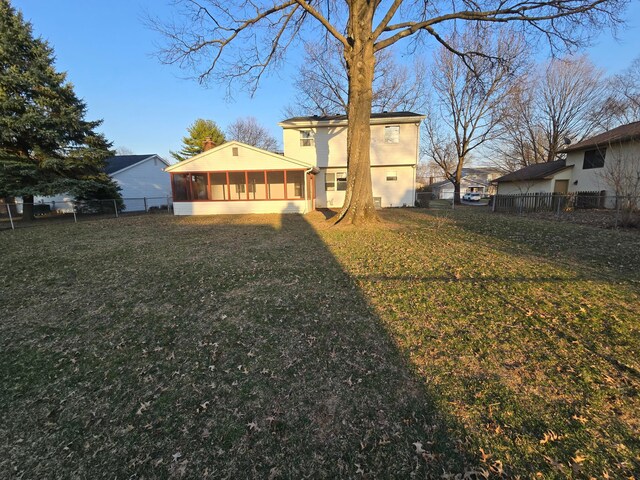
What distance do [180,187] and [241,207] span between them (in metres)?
4.87

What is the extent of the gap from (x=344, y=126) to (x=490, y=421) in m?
19.0

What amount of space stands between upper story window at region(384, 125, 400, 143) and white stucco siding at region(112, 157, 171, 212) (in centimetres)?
1783

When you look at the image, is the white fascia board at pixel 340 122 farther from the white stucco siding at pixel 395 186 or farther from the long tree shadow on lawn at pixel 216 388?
the long tree shadow on lawn at pixel 216 388

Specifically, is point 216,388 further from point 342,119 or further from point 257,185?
point 257,185

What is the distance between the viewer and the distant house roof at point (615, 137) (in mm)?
14216

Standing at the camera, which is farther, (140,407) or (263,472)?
(140,407)

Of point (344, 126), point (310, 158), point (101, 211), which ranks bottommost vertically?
point (101, 211)

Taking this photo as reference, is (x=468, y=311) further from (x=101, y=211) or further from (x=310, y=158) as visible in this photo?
(x=101, y=211)

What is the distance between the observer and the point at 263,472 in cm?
197

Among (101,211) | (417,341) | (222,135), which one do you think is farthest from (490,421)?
(222,135)

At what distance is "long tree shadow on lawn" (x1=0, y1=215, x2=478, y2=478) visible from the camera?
2051 mm

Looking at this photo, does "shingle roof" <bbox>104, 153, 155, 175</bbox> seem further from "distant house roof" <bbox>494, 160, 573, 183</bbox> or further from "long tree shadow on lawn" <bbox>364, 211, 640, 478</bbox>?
"distant house roof" <bbox>494, 160, 573, 183</bbox>

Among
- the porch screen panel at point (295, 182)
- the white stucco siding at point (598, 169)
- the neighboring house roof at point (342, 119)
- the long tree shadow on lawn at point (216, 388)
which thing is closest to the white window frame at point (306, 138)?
the neighboring house roof at point (342, 119)

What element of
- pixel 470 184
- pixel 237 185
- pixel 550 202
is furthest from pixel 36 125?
pixel 470 184
